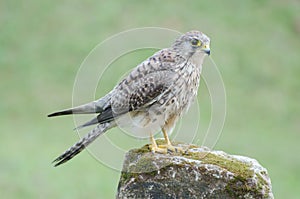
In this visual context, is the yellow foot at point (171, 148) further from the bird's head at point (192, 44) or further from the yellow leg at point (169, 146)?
the bird's head at point (192, 44)

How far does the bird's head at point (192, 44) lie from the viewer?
23.2 feet

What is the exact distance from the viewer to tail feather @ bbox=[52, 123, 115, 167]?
6879 mm

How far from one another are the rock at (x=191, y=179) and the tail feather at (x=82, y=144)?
1.88 ft

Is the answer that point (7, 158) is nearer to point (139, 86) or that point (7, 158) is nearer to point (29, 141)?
point (29, 141)

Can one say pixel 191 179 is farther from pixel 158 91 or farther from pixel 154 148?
pixel 158 91

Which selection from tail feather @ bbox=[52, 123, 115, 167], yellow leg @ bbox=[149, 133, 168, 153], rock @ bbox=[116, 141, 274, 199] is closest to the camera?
rock @ bbox=[116, 141, 274, 199]

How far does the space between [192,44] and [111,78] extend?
58.0 feet

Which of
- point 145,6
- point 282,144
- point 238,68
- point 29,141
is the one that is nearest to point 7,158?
point 29,141

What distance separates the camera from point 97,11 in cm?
2964

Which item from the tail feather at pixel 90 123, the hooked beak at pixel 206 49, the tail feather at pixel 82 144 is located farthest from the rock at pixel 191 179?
the hooked beak at pixel 206 49

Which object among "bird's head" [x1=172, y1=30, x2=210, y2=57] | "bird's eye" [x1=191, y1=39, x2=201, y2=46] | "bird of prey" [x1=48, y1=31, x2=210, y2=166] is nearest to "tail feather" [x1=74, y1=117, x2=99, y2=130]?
"bird of prey" [x1=48, y1=31, x2=210, y2=166]

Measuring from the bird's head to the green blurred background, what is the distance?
10010 millimetres

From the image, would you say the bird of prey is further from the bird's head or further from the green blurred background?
the green blurred background

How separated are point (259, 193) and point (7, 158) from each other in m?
13.7
